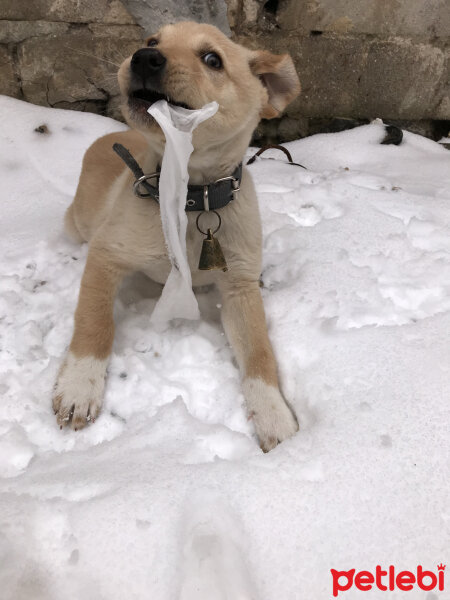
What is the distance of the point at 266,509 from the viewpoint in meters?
1.24

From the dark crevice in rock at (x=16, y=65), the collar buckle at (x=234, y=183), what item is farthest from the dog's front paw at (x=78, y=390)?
the dark crevice in rock at (x=16, y=65)

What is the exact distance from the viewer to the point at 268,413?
1651 mm

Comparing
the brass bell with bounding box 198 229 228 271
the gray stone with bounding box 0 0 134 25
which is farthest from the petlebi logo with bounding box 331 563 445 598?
the gray stone with bounding box 0 0 134 25

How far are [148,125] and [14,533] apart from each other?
1.25 m

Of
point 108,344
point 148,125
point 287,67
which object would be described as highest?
point 287,67

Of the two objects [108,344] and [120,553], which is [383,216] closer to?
[108,344]

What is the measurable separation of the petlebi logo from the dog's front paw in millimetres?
971

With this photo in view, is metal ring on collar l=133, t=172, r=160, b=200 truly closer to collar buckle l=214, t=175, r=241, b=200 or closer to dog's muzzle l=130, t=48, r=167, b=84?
collar buckle l=214, t=175, r=241, b=200

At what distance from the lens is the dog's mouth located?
143cm

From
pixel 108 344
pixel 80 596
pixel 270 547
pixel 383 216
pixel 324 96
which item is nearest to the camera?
pixel 80 596

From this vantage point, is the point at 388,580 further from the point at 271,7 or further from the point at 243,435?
the point at 271,7

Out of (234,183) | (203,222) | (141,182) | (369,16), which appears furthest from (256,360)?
(369,16)

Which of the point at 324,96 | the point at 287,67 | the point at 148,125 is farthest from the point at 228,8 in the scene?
the point at 148,125

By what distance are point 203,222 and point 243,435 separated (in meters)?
0.87
